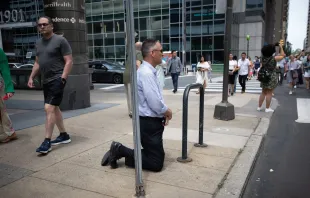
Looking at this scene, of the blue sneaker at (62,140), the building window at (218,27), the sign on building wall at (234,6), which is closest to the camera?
the blue sneaker at (62,140)

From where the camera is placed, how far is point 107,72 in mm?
18078

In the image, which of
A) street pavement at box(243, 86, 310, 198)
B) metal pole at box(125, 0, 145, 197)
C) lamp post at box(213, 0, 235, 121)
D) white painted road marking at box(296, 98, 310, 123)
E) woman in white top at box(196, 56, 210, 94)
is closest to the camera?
metal pole at box(125, 0, 145, 197)

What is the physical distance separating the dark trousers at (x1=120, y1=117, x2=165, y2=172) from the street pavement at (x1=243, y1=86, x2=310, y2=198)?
3.61 ft

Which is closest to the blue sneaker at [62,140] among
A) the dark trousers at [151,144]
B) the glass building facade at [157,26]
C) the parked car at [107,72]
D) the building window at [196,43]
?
the dark trousers at [151,144]

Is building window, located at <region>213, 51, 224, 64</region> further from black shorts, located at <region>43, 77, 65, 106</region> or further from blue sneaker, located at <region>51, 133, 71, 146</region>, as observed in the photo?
black shorts, located at <region>43, 77, 65, 106</region>

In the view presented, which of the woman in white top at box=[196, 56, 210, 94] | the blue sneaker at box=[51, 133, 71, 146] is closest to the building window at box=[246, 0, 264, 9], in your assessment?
the woman in white top at box=[196, 56, 210, 94]

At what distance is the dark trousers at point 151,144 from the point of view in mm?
3460

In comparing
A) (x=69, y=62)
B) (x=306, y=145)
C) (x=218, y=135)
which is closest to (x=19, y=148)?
(x=69, y=62)

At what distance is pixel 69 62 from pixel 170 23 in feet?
114

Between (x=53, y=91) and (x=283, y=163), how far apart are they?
3.59m

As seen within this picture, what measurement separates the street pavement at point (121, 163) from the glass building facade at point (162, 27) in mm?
29078

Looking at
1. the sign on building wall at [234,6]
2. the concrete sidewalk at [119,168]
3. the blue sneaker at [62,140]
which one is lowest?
the concrete sidewalk at [119,168]

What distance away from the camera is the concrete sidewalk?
314 centimetres

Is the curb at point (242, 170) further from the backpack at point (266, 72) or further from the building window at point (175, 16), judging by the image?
the building window at point (175, 16)
